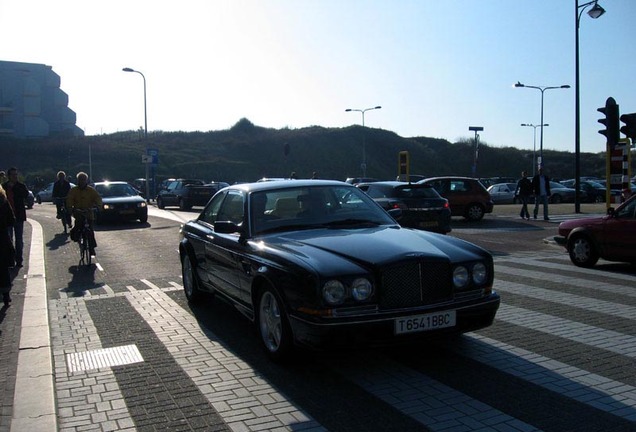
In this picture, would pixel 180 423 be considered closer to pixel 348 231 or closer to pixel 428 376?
pixel 428 376

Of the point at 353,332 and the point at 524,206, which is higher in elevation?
the point at 524,206

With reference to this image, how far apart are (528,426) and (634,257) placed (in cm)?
772

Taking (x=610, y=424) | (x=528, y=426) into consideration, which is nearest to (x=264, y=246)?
(x=528, y=426)

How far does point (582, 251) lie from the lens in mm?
11656

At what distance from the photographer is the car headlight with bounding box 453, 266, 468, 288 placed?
5387 millimetres

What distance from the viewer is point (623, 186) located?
16.4 m

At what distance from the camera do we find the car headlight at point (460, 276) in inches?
212

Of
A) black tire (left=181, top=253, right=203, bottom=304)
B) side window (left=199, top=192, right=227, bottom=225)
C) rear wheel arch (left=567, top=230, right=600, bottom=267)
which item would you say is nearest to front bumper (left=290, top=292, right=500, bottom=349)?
side window (left=199, top=192, right=227, bottom=225)

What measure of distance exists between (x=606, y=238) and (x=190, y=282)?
7211mm

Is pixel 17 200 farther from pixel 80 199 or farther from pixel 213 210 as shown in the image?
pixel 213 210

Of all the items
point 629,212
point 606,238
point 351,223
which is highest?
point 351,223

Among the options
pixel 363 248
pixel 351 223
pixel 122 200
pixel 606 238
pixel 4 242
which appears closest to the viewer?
pixel 363 248

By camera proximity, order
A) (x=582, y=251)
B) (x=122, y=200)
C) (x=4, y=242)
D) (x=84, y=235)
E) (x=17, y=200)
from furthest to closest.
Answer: (x=122, y=200) < (x=84, y=235) < (x=17, y=200) < (x=582, y=251) < (x=4, y=242)

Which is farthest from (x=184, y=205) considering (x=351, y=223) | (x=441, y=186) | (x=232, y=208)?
(x=351, y=223)
